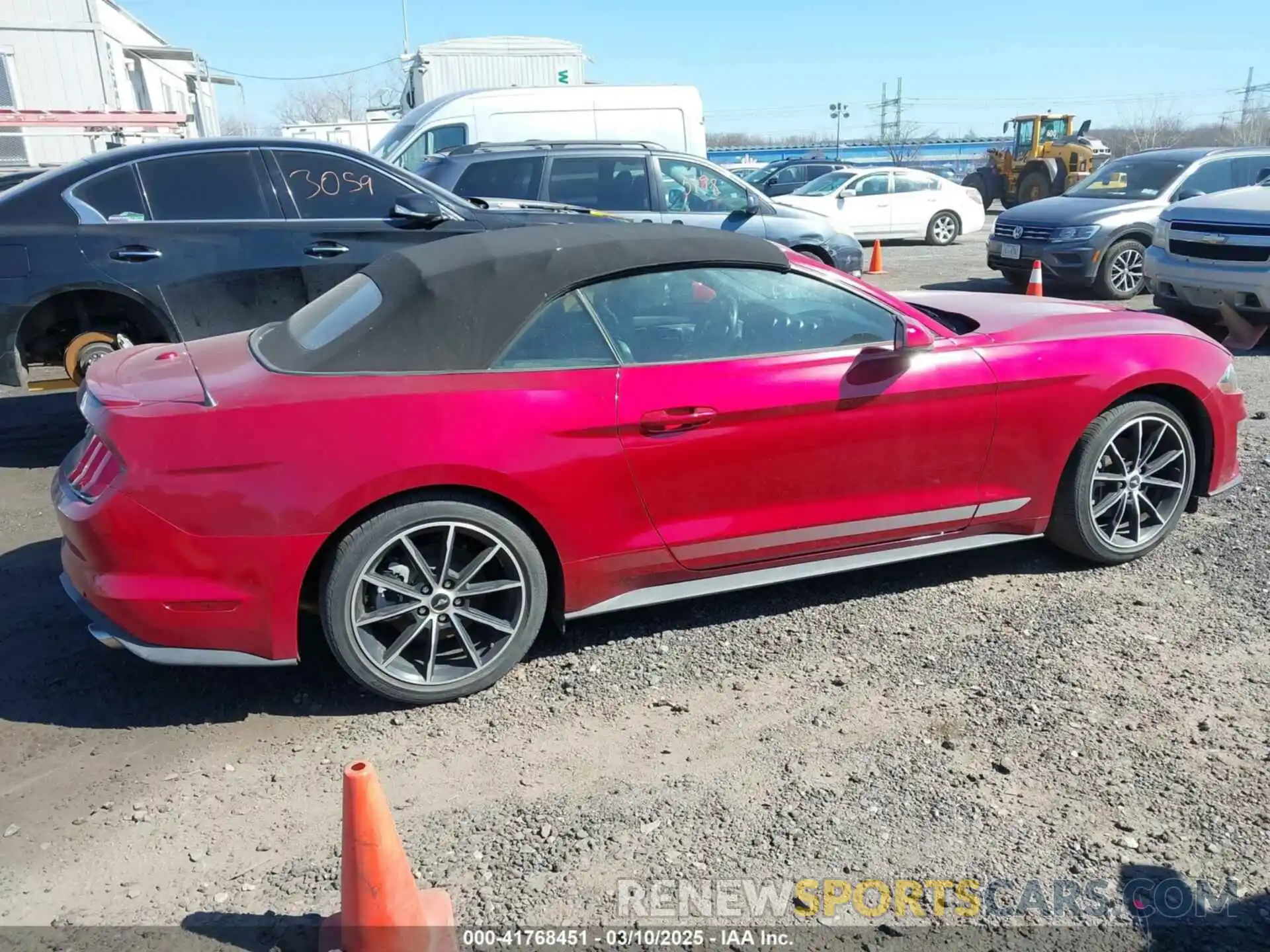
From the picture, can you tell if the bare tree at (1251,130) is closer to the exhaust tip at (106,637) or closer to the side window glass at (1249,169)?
the side window glass at (1249,169)

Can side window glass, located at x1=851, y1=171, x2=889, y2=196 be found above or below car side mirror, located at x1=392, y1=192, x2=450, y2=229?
below

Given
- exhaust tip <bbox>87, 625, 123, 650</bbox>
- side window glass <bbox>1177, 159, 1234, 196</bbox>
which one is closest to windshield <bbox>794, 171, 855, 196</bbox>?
side window glass <bbox>1177, 159, 1234, 196</bbox>

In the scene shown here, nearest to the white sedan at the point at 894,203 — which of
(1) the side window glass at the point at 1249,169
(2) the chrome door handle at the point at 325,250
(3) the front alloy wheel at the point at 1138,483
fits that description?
(1) the side window glass at the point at 1249,169

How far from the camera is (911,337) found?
153 inches

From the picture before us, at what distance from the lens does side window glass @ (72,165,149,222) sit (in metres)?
5.99

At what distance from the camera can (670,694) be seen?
11.5 ft

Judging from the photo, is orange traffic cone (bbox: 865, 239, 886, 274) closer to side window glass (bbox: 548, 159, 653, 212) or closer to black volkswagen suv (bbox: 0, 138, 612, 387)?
side window glass (bbox: 548, 159, 653, 212)

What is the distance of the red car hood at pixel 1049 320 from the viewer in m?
4.20

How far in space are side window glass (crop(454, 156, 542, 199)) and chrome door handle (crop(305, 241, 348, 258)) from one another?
125 inches

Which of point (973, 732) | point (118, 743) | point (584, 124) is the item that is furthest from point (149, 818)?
point (584, 124)

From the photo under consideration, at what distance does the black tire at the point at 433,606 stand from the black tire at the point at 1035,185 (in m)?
25.6

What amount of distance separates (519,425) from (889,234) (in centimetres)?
1575

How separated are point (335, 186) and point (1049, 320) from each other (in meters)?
4.42

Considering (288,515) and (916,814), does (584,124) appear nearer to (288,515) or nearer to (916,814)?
(288,515)
